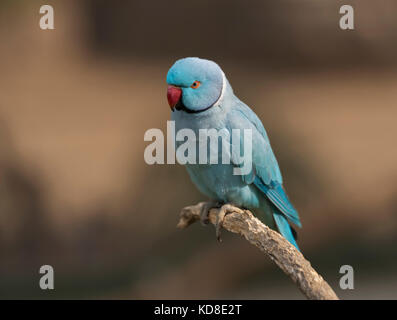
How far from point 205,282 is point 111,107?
64.3 inches

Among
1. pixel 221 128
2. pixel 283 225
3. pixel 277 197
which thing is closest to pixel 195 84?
pixel 221 128

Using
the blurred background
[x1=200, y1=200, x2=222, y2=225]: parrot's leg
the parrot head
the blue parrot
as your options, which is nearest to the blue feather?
the blue parrot

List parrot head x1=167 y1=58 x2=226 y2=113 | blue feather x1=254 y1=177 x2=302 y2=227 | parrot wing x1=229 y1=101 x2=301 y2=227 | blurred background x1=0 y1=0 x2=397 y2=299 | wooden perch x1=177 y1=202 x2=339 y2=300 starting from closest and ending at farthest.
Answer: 1. wooden perch x1=177 y1=202 x2=339 y2=300
2. parrot head x1=167 y1=58 x2=226 y2=113
3. parrot wing x1=229 y1=101 x2=301 y2=227
4. blue feather x1=254 y1=177 x2=302 y2=227
5. blurred background x1=0 y1=0 x2=397 y2=299

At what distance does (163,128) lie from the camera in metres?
3.26

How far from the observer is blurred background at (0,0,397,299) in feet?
9.57

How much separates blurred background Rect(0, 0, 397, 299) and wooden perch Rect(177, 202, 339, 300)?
1.33m

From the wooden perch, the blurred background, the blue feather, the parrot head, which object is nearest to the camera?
the wooden perch

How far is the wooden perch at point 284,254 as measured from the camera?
1187 millimetres

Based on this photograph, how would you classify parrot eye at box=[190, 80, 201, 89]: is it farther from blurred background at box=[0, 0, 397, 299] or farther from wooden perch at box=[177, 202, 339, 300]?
blurred background at box=[0, 0, 397, 299]

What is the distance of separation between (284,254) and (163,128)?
2.05 metres

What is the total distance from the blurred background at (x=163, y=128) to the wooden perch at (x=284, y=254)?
1.33 m

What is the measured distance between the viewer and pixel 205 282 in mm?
2809
